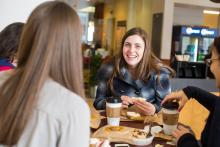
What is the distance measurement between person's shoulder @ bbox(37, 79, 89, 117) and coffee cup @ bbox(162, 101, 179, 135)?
2.52 ft

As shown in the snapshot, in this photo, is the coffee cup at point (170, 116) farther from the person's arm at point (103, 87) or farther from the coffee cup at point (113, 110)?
the person's arm at point (103, 87)

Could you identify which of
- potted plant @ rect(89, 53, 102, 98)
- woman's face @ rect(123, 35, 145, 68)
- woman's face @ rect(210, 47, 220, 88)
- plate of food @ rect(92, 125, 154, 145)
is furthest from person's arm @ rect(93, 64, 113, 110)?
potted plant @ rect(89, 53, 102, 98)

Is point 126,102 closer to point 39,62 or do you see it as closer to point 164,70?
point 164,70

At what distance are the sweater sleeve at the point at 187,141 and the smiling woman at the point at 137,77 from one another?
872 mm

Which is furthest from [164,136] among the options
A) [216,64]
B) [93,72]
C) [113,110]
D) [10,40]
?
[93,72]

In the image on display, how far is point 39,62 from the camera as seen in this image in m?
0.89

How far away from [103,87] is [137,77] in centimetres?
28

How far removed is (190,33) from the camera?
7.75m

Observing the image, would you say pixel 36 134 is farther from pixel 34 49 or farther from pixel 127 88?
pixel 127 88

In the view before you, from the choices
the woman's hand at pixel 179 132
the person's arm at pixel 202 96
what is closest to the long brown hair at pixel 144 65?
the person's arm at pixel 202 96

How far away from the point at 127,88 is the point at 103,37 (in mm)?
8435

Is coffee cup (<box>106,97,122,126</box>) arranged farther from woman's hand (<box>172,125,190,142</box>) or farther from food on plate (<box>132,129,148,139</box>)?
woman's hand (<box>172,125,190,142</box>)

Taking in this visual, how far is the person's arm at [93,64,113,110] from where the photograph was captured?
2.19 meters

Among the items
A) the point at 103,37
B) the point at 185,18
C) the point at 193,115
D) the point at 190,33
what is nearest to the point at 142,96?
the point at 193,115
